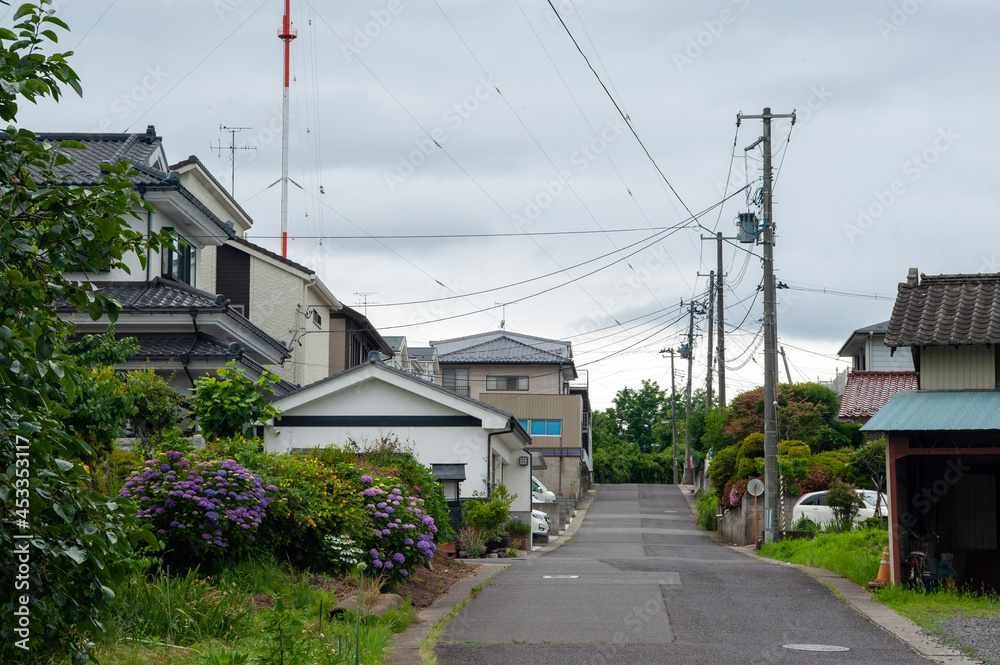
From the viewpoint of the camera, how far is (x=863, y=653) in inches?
376

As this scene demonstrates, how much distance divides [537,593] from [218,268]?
22.6 metres

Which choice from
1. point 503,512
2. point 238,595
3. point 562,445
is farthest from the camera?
point 562,445

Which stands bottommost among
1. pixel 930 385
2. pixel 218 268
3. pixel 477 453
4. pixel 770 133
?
pixel 477 453

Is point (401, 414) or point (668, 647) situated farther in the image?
point (401, 414)

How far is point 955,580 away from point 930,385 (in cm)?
299

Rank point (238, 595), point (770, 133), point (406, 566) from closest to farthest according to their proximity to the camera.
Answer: point (238, 595) → point (406, 566) → point (770, 133)

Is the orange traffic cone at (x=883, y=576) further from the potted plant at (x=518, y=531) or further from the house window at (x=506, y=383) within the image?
the house window at (x=506, y=383)

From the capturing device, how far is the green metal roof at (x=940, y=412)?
527 inches

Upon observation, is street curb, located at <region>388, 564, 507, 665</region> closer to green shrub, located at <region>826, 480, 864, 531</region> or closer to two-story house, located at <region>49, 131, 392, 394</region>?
two-story house, located at <region>49, 131, 392, 394</region>

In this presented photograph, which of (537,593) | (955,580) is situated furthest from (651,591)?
(955,580)

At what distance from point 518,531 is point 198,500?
18189mm

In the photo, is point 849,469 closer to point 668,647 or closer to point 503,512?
point 503,512

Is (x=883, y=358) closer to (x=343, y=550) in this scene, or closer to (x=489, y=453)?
(x=489, y=453)

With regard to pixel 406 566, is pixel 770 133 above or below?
above
